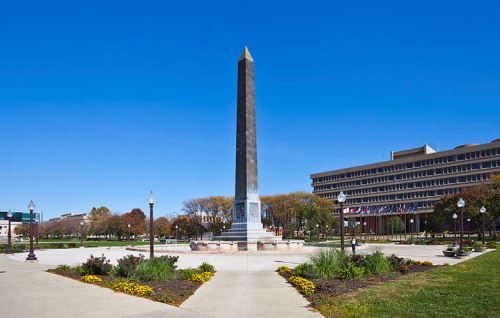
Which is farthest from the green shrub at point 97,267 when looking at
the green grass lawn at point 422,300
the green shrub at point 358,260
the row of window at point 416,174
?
the row of window at point 416,174

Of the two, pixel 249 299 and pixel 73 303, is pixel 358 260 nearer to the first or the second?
pixel 249 299

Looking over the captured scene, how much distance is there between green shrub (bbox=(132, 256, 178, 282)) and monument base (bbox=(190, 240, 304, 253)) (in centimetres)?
2303

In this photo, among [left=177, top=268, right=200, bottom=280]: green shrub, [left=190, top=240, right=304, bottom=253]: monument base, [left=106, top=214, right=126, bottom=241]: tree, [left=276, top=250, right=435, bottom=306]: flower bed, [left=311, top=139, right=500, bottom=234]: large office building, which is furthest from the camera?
[left=311, top=139, right=500, bottom=234]: large office building

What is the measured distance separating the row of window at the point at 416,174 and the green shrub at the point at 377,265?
339ft

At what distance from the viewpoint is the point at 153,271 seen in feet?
54.4

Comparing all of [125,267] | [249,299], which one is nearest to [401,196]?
[125,267]

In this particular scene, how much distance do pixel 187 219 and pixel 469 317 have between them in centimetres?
10716

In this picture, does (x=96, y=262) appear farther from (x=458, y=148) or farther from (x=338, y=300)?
(x=458, y=148)

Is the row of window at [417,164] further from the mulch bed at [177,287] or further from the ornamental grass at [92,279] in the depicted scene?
the ornamental grass at [92,279]

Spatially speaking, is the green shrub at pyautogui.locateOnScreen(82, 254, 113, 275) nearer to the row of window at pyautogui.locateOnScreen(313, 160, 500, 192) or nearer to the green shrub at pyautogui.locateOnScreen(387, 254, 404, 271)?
the green shrub at pyautogui.locateOnScreen(387, 254, 404, 271)

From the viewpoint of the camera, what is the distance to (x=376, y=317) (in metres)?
10.3

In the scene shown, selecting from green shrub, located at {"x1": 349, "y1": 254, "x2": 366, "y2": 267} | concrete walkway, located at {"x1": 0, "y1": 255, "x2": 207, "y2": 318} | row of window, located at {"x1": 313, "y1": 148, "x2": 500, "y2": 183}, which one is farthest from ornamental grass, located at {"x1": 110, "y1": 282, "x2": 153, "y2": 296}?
row of window, located at {"x1": 313, "y1": 148, "x2": 500, "y2": 183}

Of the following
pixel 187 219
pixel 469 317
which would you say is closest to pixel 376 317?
pixel 469 317

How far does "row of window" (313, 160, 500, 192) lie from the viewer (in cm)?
11181
